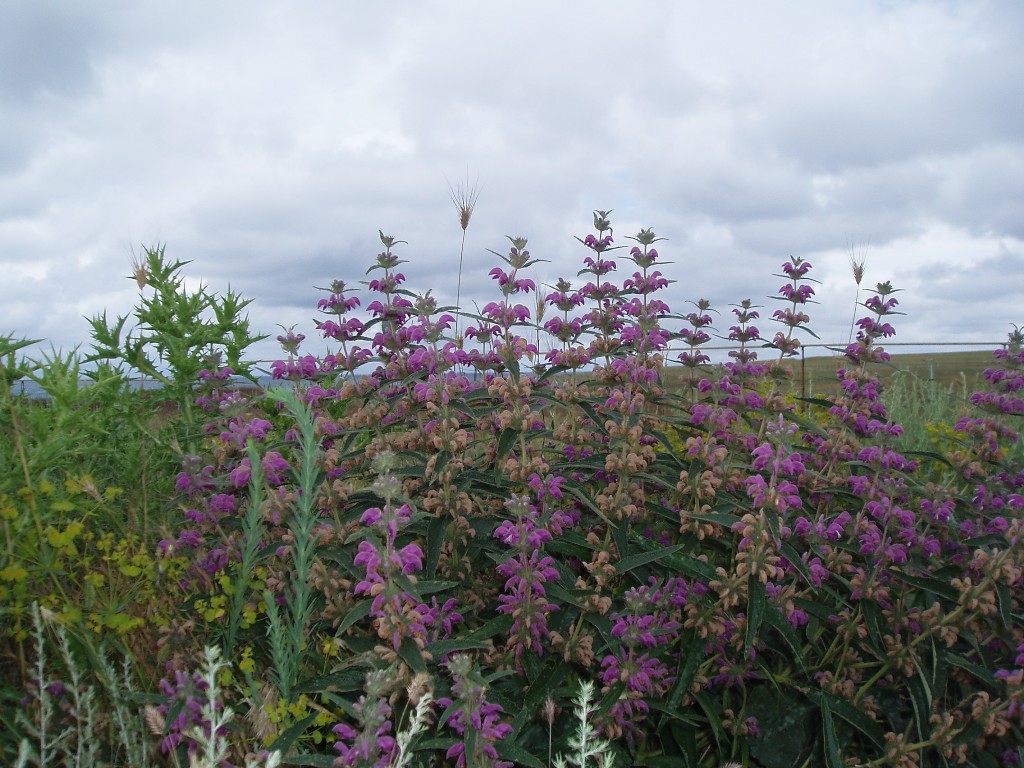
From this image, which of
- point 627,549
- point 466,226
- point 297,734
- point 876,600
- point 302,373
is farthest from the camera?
point 466,226

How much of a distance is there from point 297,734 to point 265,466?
40.4 inches

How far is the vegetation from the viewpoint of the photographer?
8.09 ft

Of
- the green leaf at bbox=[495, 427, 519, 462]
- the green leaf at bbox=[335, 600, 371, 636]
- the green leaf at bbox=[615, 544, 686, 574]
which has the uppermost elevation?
the green leaf at bbox=[495, 427, 519, 462]

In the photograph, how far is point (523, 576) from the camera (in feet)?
8.36

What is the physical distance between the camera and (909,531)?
3.16m

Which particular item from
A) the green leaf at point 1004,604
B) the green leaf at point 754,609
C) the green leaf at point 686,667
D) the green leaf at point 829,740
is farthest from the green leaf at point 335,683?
the green leaf at point 1004,604

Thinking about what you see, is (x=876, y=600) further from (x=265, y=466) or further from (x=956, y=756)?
(x=265, y=466)

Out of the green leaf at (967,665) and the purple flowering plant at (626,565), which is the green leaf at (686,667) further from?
the green leaf at (967,665)

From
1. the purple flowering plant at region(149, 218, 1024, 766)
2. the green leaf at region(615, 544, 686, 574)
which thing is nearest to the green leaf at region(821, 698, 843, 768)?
the purple flowering plant at region(149, 218, 1024, 766)

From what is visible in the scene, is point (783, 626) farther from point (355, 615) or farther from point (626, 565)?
point (355, 615)

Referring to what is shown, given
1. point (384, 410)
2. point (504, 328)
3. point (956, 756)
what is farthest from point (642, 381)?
point (956, 756)

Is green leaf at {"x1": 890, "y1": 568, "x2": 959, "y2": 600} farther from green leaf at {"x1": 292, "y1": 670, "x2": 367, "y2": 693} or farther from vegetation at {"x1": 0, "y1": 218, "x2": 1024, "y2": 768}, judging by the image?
green leaf at {"x1": 292, "y1": 670, "x2": 367, "y2": 693}

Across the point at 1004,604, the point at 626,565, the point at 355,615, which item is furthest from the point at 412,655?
the point at 1004,604

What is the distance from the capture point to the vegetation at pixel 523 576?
8.09 ft
